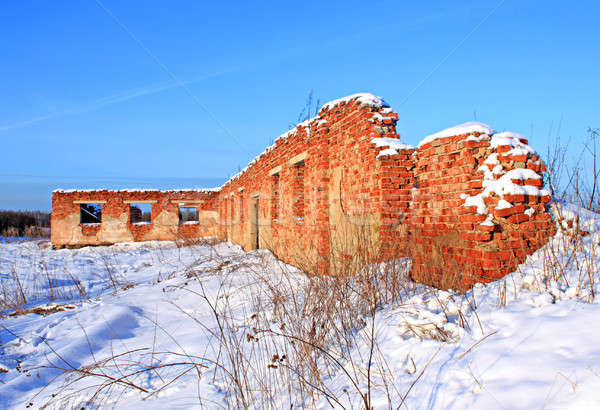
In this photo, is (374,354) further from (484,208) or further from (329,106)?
(329,106)

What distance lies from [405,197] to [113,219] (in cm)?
1800

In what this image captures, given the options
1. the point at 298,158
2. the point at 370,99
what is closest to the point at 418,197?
the point at 370,99

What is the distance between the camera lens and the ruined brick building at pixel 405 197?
124 inches

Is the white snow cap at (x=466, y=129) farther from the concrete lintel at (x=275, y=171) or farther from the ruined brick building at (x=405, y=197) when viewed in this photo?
the concrete lintel at (x=275, y=171)

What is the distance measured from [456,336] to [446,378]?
1.39 feet

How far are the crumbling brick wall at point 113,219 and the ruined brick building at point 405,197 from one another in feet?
41.9

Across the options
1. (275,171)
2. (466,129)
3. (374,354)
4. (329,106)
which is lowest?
(374,354)

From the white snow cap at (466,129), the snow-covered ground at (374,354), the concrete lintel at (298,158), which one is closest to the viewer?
the snow-covered ground at (374,354)

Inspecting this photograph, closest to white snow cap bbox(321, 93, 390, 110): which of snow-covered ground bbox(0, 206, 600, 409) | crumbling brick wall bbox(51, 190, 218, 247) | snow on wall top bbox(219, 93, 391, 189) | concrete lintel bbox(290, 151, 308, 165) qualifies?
snow on wall top bbox(219, 93, 391, 189)

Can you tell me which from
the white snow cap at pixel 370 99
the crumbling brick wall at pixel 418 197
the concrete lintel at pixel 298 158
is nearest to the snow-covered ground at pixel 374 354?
the crumbling brick wall at pixel 418 197

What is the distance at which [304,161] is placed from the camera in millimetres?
6781

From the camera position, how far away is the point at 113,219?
18.2 m

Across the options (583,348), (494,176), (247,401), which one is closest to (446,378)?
(583,348)

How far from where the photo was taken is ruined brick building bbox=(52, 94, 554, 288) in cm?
315
